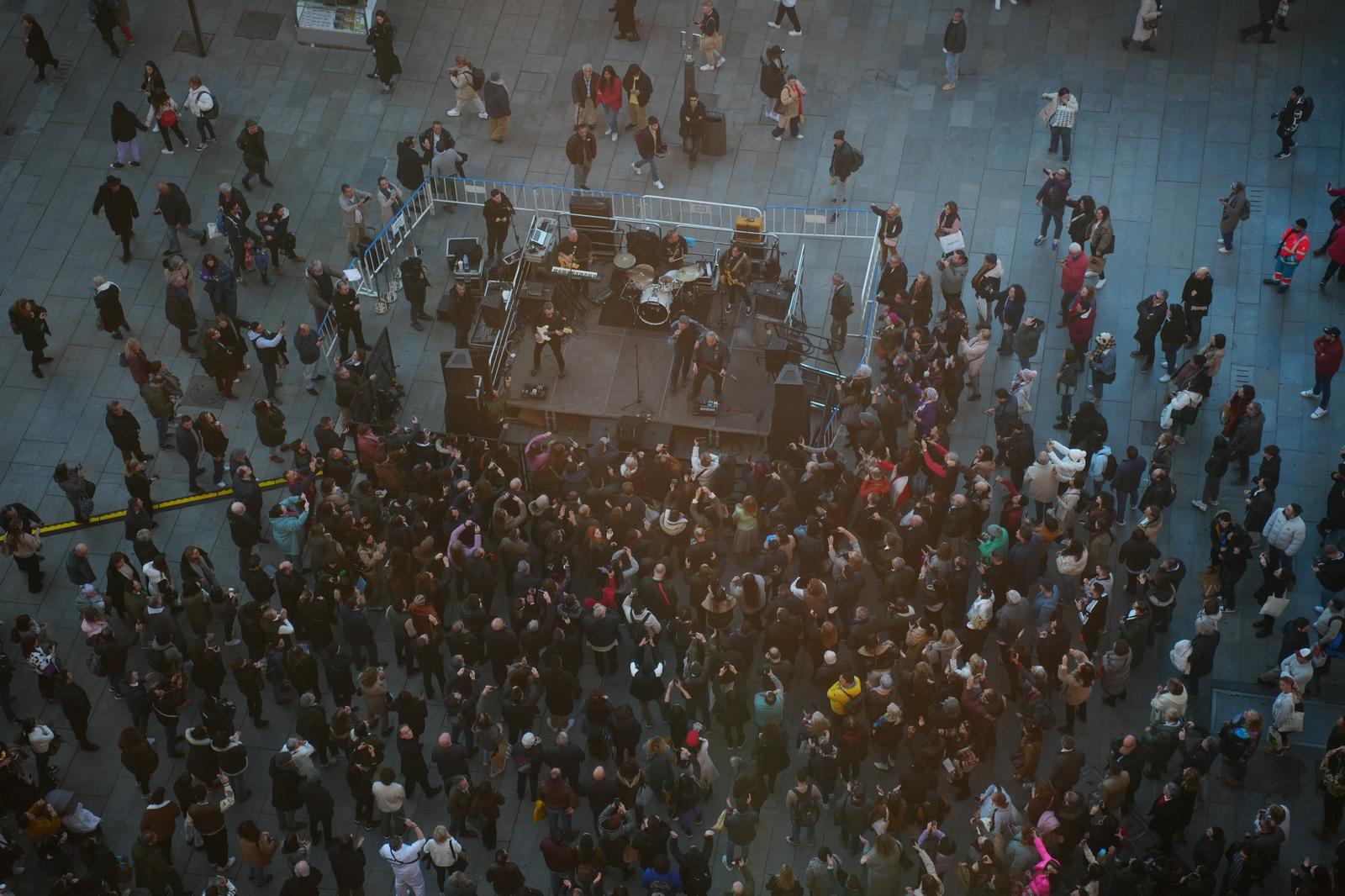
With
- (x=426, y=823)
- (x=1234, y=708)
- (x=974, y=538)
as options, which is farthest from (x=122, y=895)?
(x=1234, y=708)

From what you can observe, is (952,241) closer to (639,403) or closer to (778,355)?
(778,355)

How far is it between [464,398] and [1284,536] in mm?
12008

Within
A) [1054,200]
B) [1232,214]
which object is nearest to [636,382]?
[1054,200]

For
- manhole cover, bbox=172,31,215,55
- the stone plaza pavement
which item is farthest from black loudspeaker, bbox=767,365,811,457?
manhole cover, bbox=172,31,215,55

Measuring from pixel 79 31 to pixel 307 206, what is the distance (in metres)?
7.26

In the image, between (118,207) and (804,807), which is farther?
(118,207)

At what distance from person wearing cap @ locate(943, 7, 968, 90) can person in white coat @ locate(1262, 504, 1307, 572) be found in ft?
31.1

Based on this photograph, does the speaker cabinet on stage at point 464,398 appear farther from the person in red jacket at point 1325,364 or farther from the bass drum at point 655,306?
the person in red jacket at point 1325,364

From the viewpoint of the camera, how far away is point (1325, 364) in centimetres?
2445

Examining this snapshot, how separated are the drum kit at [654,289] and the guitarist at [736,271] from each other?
45 cm

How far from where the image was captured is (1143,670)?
2223 centimetres

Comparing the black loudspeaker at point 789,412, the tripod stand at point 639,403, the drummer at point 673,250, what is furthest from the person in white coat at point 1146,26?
the tripod stand at point 639,403

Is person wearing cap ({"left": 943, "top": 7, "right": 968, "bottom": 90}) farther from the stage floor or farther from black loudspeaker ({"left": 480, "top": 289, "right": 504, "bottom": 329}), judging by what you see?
black loudspeaker ({"left": 480, "top": 289, "right": 504, "bottom": 329})

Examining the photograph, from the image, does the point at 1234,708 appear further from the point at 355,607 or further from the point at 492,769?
the point at 355,607
